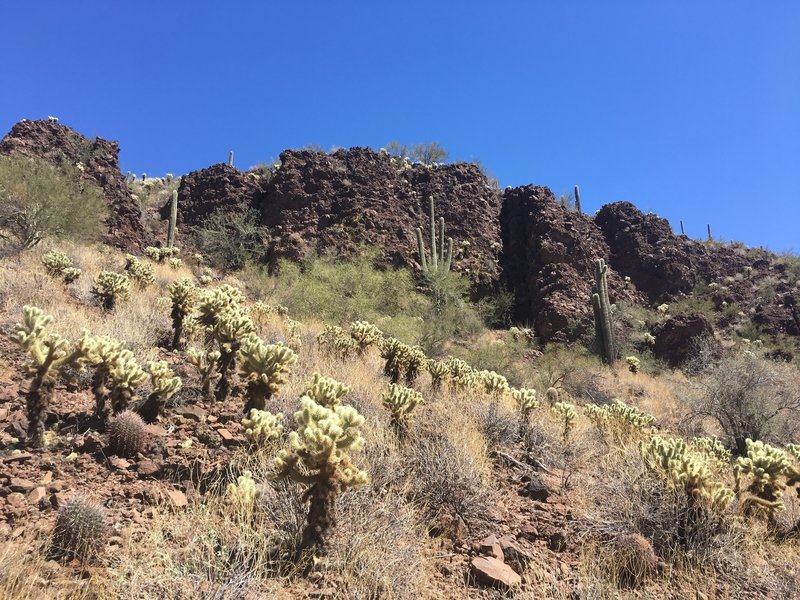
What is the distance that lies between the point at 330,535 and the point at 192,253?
22.3m

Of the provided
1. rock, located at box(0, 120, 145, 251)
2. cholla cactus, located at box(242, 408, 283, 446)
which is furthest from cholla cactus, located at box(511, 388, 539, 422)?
rock, located at box(0, 120, 145, 251)

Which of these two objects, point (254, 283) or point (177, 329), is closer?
point (177, 329)

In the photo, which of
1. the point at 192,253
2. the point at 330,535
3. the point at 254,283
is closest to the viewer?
the point at 330,535

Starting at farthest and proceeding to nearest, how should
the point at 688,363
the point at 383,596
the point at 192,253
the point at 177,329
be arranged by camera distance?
the point at 192,253
the point at 688,363
the point at 177,329
the point at 383,596

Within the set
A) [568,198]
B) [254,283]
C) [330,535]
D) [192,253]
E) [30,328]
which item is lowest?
[330,535]

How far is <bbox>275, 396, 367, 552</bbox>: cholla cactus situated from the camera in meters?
2.81

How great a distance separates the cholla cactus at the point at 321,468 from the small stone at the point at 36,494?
1.56 meters

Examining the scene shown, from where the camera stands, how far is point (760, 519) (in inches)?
157

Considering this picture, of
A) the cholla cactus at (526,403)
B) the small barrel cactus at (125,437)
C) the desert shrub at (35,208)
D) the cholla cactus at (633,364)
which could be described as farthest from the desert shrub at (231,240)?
the small barrel cactus at (125,437)

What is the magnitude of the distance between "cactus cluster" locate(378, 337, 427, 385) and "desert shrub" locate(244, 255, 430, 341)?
5.04 meters

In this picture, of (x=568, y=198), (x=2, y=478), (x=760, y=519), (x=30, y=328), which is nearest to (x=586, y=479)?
(x=760, y=519)

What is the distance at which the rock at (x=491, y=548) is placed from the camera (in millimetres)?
3291

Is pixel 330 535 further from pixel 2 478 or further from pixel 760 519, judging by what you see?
pixel 760 519

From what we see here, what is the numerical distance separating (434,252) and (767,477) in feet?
68.1
